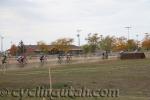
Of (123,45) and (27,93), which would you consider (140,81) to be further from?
(123,45)

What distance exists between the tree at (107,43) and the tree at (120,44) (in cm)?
150

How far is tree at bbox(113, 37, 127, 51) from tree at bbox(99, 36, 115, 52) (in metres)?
1.50

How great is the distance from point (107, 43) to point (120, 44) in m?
6.64

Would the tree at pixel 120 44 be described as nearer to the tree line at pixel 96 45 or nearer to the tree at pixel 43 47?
the tree line at pixel 96 45

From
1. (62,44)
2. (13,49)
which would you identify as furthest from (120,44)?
(13,49)

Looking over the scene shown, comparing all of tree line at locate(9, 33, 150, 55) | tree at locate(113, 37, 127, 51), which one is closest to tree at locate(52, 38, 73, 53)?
tree line at locate(9, 33, 150, 55)

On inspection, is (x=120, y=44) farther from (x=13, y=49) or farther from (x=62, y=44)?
(x=13, y=49)

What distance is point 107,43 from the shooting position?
14850 cm

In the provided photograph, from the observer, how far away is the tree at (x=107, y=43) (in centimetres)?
14685

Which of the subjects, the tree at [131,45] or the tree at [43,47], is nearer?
the tree at [131,45]

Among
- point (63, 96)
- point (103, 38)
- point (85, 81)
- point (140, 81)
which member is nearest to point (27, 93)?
point (63, 96)

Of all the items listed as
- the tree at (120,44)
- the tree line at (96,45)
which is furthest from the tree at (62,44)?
the tree at (120,44)

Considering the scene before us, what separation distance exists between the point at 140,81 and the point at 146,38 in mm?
133925

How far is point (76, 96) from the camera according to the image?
55.6 ft
